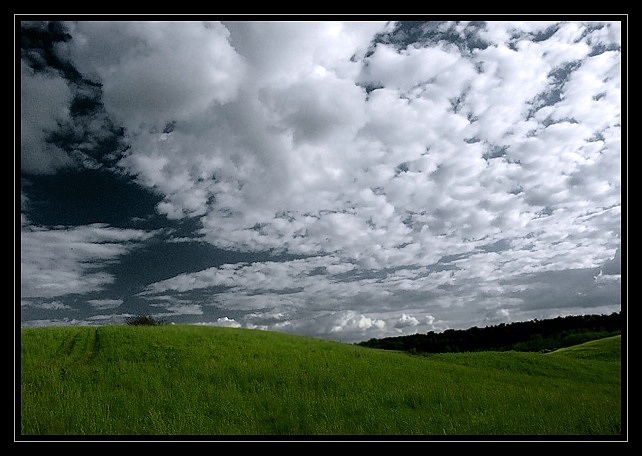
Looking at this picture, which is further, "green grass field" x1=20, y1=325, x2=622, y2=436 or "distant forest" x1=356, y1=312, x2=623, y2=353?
"distant forest" x1=356, y1=312, x2=623, y2=353

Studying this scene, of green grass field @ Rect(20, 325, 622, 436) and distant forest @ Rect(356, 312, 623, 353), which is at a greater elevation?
green grass field @ Rect(20, 325, 622, 436)

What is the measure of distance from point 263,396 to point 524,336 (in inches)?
3063

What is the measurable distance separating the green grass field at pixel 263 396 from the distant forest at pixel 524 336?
38828 millimetres

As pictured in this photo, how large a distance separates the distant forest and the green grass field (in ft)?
127

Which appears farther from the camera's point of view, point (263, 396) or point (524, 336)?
point (524, 336)

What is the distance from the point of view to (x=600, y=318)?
78812mm

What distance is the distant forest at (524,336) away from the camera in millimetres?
67988

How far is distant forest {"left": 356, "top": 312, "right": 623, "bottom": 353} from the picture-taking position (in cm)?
6799

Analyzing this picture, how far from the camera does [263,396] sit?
50.8 feet
